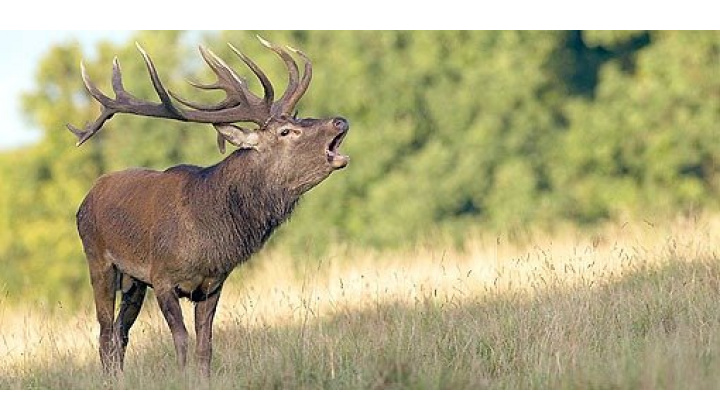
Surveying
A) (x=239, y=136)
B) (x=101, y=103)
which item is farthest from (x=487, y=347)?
(x=101, y=103)

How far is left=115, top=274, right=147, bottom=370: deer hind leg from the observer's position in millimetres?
9094

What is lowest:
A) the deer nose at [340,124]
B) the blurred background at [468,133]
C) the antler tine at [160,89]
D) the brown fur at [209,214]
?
the brown fur at [209,214]

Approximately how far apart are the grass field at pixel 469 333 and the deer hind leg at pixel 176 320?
0.47 feet

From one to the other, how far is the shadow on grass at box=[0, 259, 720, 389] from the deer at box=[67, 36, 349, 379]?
46 centimetres

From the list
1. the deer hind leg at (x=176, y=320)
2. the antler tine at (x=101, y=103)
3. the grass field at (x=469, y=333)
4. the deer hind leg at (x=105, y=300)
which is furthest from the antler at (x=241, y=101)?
the grass field at (x=469, y=333)

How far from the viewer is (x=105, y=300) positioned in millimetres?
9031

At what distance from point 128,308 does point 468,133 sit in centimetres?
2256

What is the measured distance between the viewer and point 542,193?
29656 mm

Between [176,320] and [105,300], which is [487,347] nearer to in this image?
[176,320]

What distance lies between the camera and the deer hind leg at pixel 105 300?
29.6 ft

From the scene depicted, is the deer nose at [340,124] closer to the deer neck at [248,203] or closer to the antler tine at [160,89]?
the deer neck at [248,203]

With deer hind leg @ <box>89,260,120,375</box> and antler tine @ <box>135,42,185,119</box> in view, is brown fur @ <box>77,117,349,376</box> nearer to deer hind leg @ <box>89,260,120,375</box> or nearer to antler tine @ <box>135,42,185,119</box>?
deer hind leg @ <box>89,260,120,375</box>
